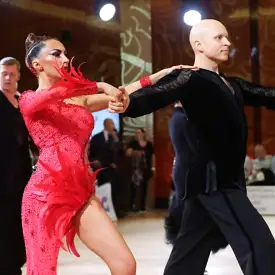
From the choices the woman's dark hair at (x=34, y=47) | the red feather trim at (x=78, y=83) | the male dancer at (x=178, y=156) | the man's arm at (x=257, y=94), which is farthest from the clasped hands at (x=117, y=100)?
the male dancer at (x=178, y=156)

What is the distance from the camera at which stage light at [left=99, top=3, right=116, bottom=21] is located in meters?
10.3

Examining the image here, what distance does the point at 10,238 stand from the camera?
392cm

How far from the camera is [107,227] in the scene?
2.76 m

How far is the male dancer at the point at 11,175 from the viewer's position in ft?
12.9

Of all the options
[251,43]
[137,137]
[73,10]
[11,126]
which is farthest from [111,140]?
[11,126]

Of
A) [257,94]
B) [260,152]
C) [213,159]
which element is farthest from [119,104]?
[260,152]

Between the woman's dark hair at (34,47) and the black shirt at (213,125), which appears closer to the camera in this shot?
the black shirt at (213,125)

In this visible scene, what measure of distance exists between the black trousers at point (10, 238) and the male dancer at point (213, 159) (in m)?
1.17

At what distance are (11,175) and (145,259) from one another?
2.03 meters

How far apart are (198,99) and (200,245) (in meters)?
0.72

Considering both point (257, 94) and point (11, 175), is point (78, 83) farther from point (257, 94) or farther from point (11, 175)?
point (11, 175)

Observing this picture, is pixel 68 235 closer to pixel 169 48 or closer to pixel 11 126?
pixel 11 126

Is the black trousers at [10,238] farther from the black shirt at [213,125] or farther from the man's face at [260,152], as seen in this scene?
the man's face at [260,152]

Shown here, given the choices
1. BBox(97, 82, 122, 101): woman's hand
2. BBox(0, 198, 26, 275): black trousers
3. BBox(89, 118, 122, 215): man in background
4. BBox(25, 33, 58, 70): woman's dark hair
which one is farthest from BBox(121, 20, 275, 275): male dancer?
BBox(89, 118, 122, 215): man in background
